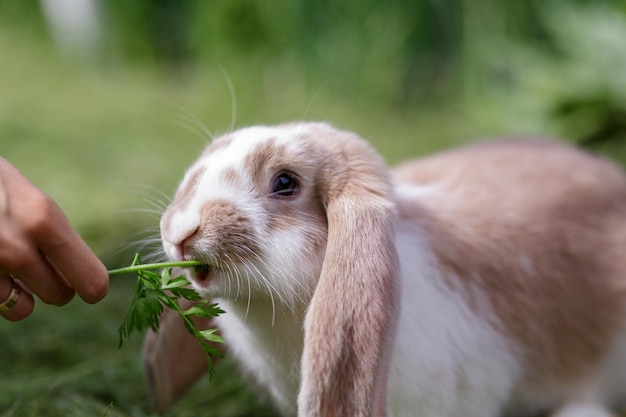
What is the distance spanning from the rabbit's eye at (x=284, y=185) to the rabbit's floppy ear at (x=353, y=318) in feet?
0.50

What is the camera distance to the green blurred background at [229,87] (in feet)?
12.6

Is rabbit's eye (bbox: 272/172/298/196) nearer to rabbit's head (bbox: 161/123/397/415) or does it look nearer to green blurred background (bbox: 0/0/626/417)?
rabbit's head (bbox: 161/123/397/415)

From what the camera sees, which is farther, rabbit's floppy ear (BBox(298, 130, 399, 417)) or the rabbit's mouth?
the rabbit's mouth

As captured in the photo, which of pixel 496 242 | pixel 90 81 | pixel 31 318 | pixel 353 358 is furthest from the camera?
pixel 90 81

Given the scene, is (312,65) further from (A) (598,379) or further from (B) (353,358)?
(B) (353,358)

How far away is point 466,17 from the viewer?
18.5ft

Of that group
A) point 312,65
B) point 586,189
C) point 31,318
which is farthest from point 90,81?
point 586,189

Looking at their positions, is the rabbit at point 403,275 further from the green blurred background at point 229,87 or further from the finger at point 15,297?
the green blurred background at point 229,87

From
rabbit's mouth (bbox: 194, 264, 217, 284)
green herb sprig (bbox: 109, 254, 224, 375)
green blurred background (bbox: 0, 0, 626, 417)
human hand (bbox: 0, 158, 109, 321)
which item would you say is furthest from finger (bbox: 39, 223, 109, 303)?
green blurred background (bbox: 0, 0, 626, 417)

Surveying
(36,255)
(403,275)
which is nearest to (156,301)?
(36,255)

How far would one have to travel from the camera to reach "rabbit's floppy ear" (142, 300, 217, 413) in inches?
94.1

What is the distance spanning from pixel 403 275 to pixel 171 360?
2.75 feet

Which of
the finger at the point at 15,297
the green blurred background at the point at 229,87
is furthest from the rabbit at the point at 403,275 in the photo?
the green blurred background at the point at 229,87

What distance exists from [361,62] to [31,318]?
3.26m
